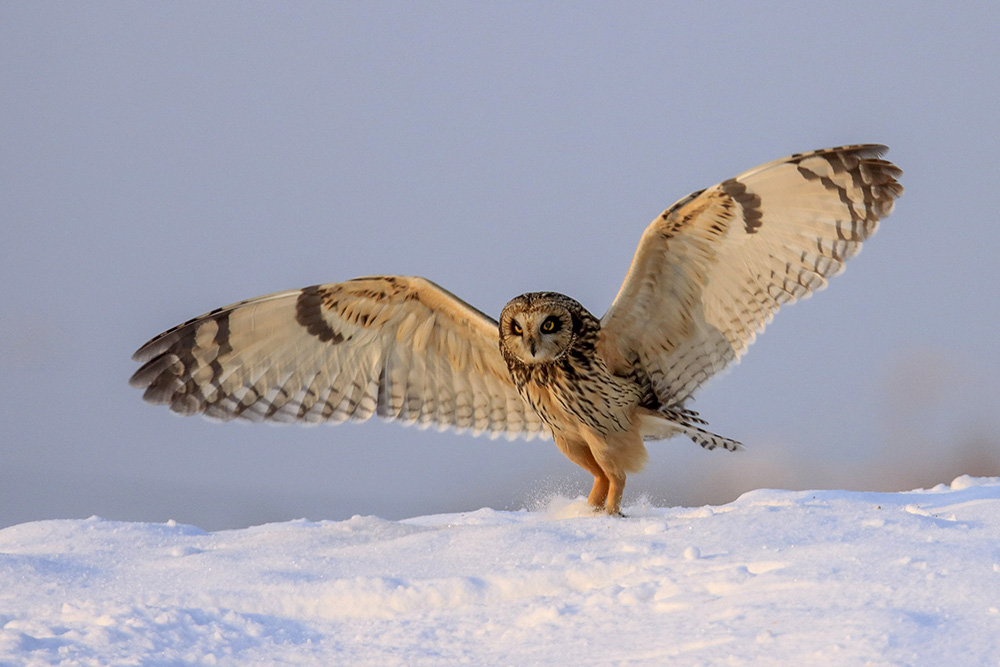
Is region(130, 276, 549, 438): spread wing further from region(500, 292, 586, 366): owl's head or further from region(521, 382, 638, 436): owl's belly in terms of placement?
region(500, 292, 586, 366): owl's head

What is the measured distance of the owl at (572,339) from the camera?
5.37 metres

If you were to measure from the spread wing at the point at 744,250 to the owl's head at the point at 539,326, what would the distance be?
0.29 metres

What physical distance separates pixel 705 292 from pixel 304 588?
2.75 meters

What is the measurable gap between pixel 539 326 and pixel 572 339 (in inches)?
10.2

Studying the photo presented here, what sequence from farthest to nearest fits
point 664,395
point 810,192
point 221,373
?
point 221,373 < point 664,395 < point 810,192

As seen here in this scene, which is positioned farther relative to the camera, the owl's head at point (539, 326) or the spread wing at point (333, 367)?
the spread wing at point (333, 367)

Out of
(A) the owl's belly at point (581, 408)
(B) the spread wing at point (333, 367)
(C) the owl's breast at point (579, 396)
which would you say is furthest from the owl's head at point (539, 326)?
(B) the spread wing at point (333, 367)

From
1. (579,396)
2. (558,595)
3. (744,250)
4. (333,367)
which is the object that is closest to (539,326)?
(579,396)

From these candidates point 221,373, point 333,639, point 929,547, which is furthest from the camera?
point 221,373

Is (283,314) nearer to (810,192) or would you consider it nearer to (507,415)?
(507,415)

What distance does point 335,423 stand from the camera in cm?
645

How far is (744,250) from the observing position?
5426 mm

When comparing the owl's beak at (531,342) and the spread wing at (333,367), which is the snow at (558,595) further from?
the spread wing at (333,367)

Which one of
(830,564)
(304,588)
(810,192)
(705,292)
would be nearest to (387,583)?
(304,588)
